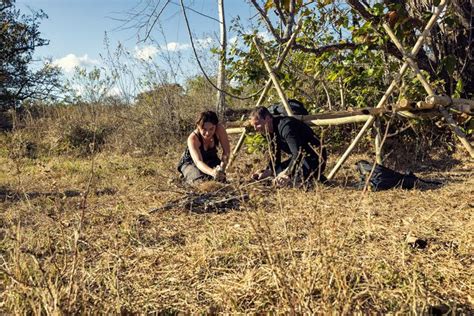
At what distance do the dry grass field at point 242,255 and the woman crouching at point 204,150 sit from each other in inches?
16.8

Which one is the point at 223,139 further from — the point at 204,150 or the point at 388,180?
the point at 388,180

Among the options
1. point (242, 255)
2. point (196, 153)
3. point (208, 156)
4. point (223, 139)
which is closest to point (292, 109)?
point (223, 139)

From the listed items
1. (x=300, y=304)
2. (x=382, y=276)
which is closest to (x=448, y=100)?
(x=382, y=276)

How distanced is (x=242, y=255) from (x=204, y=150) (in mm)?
2634

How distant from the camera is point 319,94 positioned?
7137 mm

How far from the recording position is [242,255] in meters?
2.53

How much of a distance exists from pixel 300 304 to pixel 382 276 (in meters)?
0.66

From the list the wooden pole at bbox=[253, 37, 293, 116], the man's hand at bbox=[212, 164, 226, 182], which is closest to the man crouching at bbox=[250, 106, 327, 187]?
the man's hand at bbox=[212, 164, 226, 182]

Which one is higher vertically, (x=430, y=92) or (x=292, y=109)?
(x=292, y=109)

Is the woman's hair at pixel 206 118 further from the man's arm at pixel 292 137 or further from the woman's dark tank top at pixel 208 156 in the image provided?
the man's arm at pixel 292 137

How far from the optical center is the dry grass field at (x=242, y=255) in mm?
1786

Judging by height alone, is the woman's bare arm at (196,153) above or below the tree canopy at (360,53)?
below

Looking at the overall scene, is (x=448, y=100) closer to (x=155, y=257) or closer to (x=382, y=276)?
(x=382, y=276)

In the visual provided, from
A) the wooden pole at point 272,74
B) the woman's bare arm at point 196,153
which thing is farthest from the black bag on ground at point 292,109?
the woman's bare arm at point 196,153
